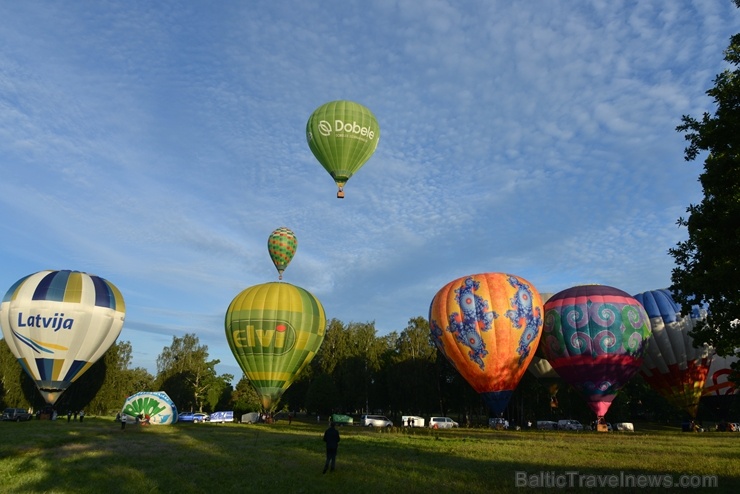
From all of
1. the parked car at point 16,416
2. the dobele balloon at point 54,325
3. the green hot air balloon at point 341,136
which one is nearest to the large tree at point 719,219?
the green hot air balloon at point 341,136

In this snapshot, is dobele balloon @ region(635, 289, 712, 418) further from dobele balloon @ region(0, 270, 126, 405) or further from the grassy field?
dobele balloon @ region(0, 270, 126, 405)

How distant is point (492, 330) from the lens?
36344 mm

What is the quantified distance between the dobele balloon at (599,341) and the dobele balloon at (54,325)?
1420 inches

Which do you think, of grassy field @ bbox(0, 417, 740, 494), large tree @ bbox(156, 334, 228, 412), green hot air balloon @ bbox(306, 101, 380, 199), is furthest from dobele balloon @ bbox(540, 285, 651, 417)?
large tree @ bbox(156, 334, 228, 412)

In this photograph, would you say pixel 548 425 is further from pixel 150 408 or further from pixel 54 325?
pixel 54 325

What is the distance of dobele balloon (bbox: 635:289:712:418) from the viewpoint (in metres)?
41.1

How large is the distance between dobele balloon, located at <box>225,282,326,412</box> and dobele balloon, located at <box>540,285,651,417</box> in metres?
19.3

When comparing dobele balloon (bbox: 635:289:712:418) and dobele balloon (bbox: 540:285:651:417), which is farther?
dobele balloon (bbox: 635:289:712:418)

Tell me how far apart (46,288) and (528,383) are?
48193 millimetres

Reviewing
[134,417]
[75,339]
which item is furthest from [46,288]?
[134,417]

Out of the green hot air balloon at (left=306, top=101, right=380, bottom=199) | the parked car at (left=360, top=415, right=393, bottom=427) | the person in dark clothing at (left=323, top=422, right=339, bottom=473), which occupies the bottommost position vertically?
the parked car at (left=360, top=415, right=393, bottom=427)

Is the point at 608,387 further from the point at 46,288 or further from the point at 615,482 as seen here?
the point at 46,288

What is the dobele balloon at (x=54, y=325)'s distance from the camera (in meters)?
40.6

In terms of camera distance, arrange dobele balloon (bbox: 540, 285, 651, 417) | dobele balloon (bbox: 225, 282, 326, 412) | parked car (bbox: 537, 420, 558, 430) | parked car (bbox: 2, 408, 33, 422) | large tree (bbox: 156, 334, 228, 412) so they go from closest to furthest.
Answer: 1. dobele balloon (bbox: 540, 285, 651, 417)
2. dobele balloon (bbox: 225, 282, 326, 412)
3. parked car (bbox: 2, 408, 33, 422)
4. parked car (bbox: 537, 420, 558, 430)
5. large tree (bbox: 156, 334, 228, 412)
